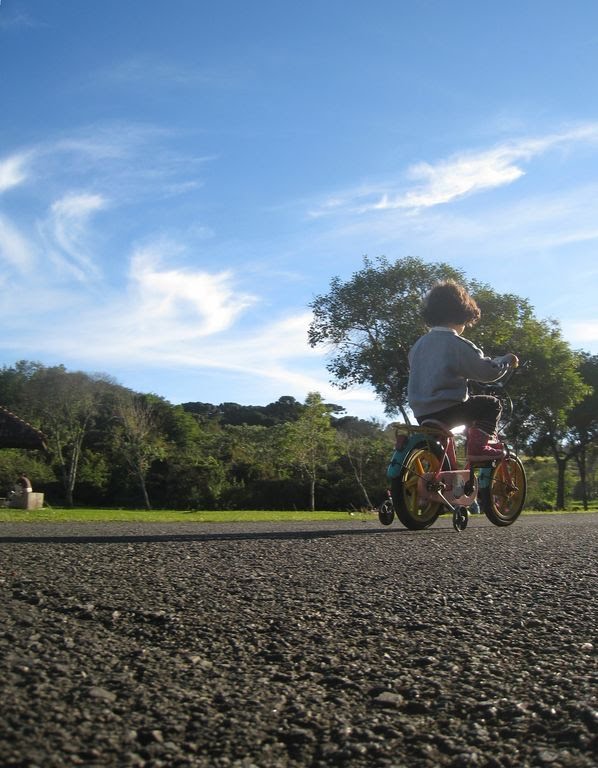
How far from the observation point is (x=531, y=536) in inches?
200

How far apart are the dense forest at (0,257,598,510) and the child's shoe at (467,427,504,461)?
43.3 ft

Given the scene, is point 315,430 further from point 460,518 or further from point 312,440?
point 460,518

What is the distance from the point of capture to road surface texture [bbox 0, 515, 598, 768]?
3.81 ft

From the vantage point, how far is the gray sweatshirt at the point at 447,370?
5910mm

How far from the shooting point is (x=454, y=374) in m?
5.95

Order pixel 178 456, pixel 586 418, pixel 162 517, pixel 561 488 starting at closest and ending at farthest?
1. pixel 162 517
2. pixel 561 488
3. pixel 586 418
4. pixel 178 456

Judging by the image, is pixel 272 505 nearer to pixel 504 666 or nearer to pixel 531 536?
pixel 531 536

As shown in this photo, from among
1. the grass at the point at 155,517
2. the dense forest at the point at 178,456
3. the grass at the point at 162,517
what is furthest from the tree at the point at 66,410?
the grass at the point at 155,517

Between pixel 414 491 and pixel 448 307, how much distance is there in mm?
1590

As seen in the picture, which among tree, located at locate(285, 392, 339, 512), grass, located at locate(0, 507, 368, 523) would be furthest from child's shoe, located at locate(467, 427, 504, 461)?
tree, located at locate(285, 392, 339, 512)

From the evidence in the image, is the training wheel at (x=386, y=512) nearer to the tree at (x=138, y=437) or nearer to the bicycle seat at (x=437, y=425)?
the bicycle seat at (x=437, y=425)

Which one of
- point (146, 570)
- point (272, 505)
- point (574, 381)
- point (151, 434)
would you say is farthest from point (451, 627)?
point (151, 434)

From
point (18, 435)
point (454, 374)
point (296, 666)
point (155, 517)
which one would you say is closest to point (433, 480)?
point (454, 374)

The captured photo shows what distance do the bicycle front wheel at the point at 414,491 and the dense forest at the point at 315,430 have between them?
1359cm
